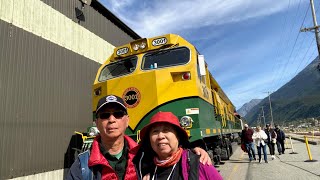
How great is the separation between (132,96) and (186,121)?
1.64 meters

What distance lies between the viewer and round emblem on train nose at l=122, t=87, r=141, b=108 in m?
7.08

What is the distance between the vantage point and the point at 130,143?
2.78 meters

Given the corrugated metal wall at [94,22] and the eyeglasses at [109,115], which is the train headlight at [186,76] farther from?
the corrugated metal wall at [94,22]

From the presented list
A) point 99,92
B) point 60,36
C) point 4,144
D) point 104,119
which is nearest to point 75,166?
point 104,119

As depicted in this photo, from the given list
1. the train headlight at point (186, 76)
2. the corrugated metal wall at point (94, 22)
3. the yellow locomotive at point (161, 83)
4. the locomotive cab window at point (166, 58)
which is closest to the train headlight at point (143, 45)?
the yellow locomotive at point (161, 83)

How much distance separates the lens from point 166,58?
7.43 m

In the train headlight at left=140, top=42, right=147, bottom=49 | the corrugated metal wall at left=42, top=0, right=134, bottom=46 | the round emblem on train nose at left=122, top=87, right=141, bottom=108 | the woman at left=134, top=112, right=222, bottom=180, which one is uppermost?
the corrugated metal wall at left=42, top=0, right=134, bottom=46

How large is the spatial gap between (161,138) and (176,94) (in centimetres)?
426

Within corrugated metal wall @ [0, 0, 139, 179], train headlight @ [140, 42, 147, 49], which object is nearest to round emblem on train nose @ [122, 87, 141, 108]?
train headlight @ [140, 42, 147, 49]

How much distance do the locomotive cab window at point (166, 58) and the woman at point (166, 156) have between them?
4698mm

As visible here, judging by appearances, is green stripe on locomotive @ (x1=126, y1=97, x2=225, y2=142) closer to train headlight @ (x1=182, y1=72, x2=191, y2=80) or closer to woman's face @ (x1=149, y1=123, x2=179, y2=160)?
train headlight @ (x1=182, y1=72, x2=191, y2=80)

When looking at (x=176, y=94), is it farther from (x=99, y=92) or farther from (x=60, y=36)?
(x=60, y=36)

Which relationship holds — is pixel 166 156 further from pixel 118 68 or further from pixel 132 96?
pixel 118 68

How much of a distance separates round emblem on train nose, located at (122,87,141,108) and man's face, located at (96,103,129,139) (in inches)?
172
